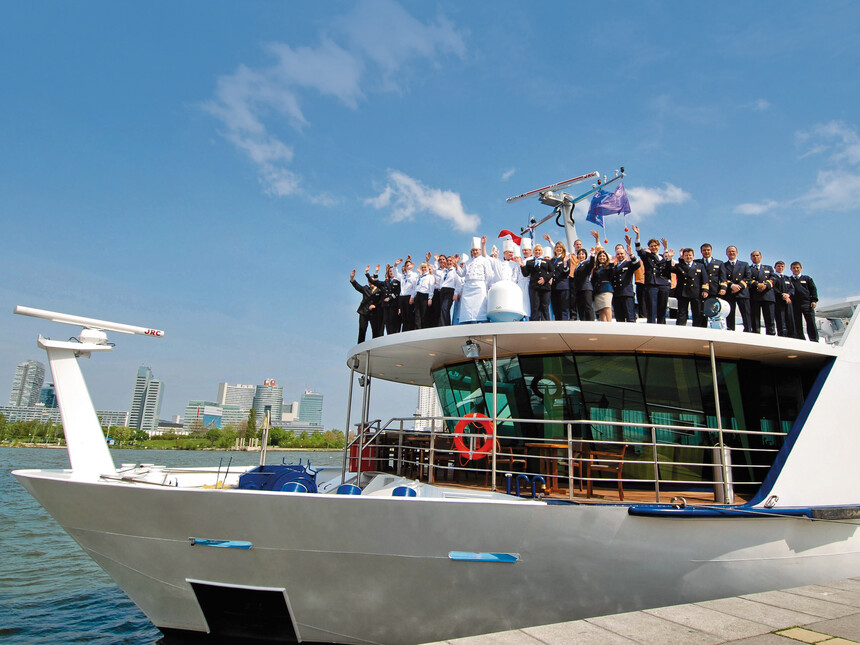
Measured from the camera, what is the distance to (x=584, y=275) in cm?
854

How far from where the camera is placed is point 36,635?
9.12 meters

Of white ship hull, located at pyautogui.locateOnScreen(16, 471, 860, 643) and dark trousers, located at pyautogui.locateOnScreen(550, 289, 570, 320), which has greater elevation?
dark trousers, located at pyautogui.locateOnScreen(550, 289, 570, 320)

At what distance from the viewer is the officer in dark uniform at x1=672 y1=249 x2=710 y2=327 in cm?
884

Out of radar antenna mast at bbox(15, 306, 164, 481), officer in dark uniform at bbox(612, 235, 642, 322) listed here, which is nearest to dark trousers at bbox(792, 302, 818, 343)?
officer in dark uniform at bbox(612, 235, 642, 322)

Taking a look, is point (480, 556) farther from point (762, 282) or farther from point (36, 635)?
point (36, 635)

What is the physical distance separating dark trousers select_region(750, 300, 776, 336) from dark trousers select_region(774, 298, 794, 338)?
172 mm

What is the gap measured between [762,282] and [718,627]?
673 centimetres

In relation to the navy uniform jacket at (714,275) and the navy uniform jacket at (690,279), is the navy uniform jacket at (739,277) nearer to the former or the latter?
the navy uniform jacket at (714,275)

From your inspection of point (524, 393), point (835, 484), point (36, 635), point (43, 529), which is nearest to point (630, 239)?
point (524, 393)

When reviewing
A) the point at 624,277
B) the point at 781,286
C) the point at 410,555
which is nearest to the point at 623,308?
the point at 624,277

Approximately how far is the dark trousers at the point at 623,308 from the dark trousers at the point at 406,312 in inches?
140

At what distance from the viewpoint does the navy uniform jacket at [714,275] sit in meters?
8.95

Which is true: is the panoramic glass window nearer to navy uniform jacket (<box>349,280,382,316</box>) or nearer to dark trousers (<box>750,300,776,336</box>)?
dark trousers (<box>750,300,776,336</box>)

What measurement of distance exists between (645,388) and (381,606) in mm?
4710
